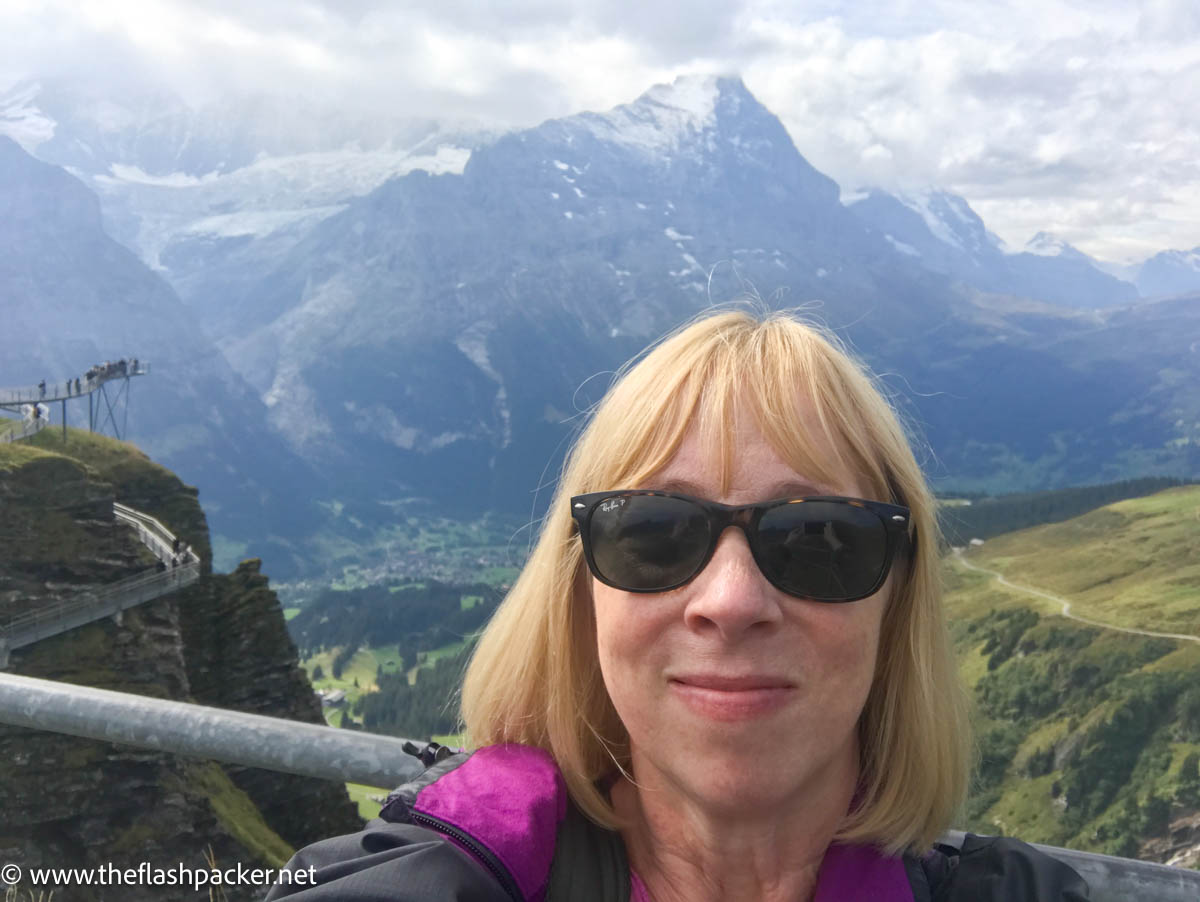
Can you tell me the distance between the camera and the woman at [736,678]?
2.61 metres

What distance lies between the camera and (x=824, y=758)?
8.85ft

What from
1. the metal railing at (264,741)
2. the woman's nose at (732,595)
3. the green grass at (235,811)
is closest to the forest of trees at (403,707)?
the green grass at (235,811)

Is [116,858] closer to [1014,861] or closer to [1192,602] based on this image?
[1014,861]

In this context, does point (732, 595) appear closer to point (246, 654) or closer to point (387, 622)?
point (246, 654)

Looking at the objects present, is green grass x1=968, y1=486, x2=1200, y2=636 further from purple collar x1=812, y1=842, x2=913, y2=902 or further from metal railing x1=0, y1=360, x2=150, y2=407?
metal railing x1=0, y1=360, x2=150, y2=407

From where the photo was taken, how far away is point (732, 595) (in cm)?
262

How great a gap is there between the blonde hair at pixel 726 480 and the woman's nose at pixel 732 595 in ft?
0.83

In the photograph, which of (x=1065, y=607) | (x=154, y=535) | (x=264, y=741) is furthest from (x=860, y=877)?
(x=1065, y=607)

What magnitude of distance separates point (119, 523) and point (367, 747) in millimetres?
37072

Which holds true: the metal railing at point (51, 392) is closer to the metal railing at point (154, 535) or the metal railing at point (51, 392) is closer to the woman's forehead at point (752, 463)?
the metal railing at point (154, 535)

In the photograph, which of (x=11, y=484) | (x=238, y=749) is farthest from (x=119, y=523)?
(x=238, y=749)

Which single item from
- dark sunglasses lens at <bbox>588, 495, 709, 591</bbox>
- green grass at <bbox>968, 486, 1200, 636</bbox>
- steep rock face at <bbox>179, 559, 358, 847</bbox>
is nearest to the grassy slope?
green grass at <bbox>968, 486, 1200, 636</bbox>

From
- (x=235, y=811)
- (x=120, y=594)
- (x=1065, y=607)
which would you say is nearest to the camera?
(x=235, y=811)

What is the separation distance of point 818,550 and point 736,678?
44 centimetres
